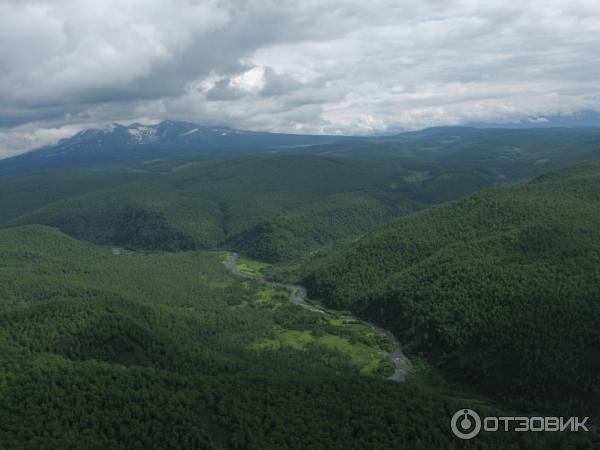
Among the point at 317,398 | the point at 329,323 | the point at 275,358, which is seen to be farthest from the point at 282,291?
the point at 317,398

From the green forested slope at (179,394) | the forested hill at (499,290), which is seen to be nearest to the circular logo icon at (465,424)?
the green forested slope at (179,394)

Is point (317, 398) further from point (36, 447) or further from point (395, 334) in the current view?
point (395, 334)

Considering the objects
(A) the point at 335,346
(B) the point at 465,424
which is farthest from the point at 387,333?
(B) the point at 465,424

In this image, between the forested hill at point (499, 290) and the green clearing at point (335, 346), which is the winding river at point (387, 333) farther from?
the forested hill at point (499, 290)

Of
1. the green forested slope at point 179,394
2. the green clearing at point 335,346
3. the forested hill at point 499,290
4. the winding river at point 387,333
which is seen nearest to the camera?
the green forested slope at point 179,394

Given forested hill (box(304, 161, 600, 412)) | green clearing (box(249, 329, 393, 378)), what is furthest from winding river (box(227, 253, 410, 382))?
forested hill (box(304, 161, 600, 412))

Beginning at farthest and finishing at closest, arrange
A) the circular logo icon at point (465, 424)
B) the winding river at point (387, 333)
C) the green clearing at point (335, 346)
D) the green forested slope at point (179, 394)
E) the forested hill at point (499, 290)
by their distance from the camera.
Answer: the green clearing at point (335, 346), the winding river at point (387, 333), the forested hill at point (499, 290), the circular logo icon at point (465, 424), the green forested slope at point (179, 394)

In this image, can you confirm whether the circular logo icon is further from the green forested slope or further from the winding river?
the winding river
